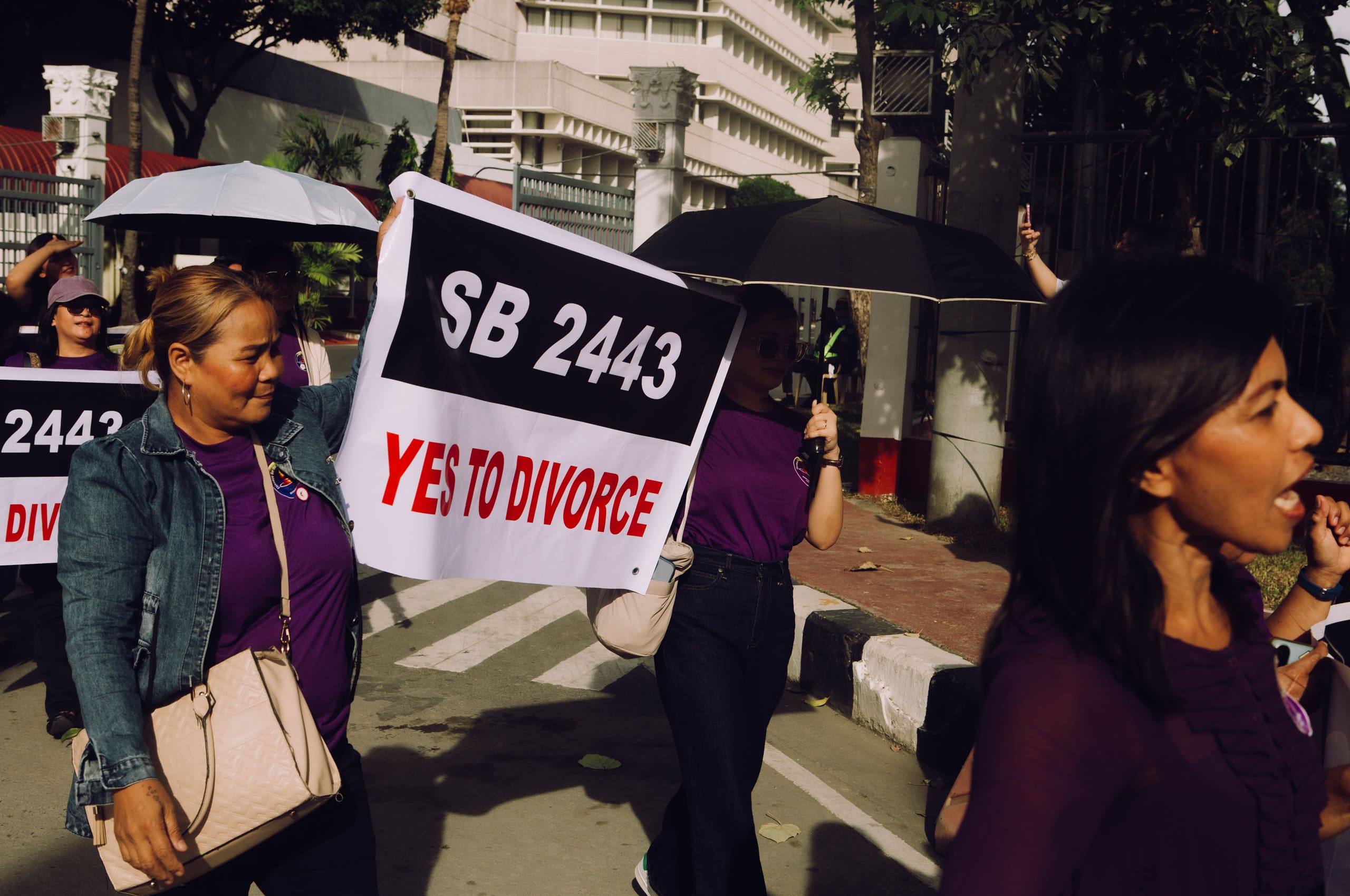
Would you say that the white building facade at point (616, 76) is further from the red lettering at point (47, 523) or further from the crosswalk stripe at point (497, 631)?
the red lettering at point (47, 523)

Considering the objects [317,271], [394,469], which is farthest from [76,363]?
[317,271]

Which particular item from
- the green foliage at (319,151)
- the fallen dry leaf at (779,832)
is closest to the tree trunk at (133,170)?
the green foliage at (319,151)

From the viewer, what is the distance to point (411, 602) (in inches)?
294

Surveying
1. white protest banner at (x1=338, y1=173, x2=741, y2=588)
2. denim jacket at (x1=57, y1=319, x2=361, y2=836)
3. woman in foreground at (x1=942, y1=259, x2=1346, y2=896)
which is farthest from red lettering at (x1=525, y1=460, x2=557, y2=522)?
woman in foreground at (x1=942, y1=259, x2=1346, y2=896)

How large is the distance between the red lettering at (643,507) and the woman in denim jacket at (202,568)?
0.85 metres

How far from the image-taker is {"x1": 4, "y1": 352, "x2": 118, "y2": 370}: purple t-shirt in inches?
214

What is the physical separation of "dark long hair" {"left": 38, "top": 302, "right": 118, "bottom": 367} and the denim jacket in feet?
11.6

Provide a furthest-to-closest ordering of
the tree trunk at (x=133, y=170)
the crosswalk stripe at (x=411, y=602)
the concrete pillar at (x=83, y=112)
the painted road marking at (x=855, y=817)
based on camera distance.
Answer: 1. the tree trunk at (x=133, y=170)
2. the concrete pillar at (x=83, y=112)
3. the crosswalk stripe at (x=411, y=602)
4. the painted road marking at (x=855, y=817)

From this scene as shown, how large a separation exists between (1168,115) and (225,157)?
30.8 meters

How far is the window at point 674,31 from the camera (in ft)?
274

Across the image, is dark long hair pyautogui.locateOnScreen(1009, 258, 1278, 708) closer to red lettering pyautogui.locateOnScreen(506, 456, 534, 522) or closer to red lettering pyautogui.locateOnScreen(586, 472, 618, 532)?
red lettering pyautogui.locateOnScreen(506, 456, 534, 522)

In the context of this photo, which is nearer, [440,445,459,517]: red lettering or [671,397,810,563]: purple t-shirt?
[440,445,459,517]: red lettering

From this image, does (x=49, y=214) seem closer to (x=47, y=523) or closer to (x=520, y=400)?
(x=47, y=523)

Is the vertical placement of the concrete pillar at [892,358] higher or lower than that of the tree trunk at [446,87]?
lower
